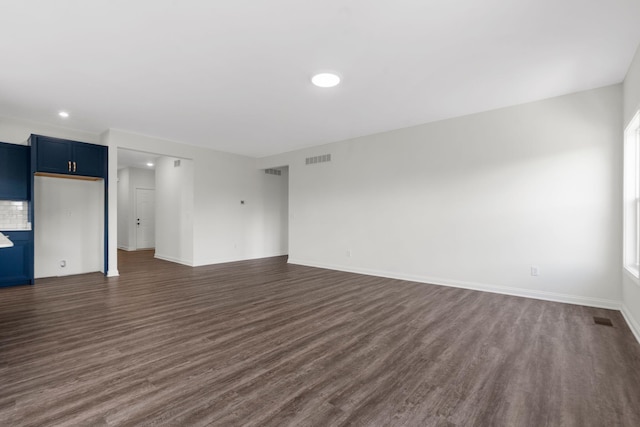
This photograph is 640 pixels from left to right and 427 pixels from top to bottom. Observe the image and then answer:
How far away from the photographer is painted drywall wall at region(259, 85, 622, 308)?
3.76 meters

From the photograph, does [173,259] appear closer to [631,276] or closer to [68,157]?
[68,157]

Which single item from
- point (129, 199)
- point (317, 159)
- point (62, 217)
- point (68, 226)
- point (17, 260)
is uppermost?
point (317, 159)

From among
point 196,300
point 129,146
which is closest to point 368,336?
point 196,300

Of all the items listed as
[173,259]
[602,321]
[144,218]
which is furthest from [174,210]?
[602,321]

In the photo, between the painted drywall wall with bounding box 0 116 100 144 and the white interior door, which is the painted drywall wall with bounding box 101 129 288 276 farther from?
the white interior door

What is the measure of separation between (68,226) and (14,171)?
1263 mm

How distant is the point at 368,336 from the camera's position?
284 cm

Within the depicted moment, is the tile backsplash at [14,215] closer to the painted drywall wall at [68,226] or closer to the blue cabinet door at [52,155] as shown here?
the painted drywall wall at [68,226]

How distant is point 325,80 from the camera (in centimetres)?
348

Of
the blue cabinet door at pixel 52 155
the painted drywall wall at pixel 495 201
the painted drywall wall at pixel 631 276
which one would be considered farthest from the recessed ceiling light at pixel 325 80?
the blue cabinet door at pixel 52 155

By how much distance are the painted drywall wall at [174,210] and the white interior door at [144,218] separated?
2.21m

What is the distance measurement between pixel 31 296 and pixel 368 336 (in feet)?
15.7

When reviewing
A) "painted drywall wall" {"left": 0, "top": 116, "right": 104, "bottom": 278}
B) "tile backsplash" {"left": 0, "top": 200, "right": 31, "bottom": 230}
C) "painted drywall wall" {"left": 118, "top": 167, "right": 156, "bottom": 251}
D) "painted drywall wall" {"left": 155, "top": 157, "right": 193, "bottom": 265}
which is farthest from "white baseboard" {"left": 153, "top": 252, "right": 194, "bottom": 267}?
"tile backsplash" {"left": 0, "top": 200, "right": 31, "bottom": 230}

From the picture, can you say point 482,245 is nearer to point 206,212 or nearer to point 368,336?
point 368,336
